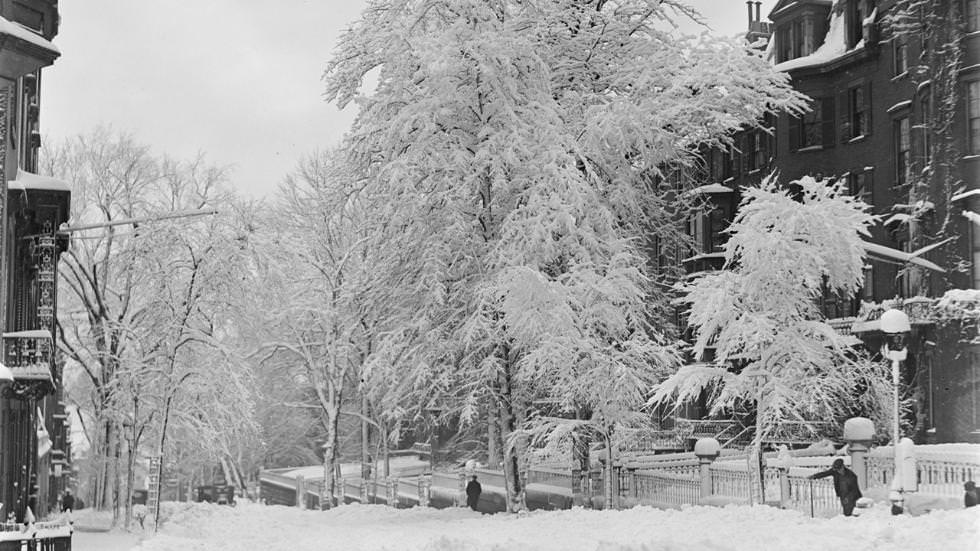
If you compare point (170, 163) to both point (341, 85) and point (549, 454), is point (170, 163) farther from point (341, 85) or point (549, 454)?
point (549, 454)

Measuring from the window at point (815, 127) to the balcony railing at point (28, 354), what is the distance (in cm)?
2756

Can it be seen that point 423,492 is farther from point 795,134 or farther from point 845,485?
point 845,485

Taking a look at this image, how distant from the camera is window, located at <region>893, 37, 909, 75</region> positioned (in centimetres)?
3653

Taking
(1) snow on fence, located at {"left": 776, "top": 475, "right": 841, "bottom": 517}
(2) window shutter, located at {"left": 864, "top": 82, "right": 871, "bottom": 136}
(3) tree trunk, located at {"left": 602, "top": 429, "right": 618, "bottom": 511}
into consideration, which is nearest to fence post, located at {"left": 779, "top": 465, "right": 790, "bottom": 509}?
(1) snow on fence, located at {"left": 776, "top": 475, "right": 841, "bottom": 517}

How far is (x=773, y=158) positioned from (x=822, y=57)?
3.94 metres

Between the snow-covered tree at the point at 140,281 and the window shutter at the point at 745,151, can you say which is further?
the window shutter at the point at 745,151

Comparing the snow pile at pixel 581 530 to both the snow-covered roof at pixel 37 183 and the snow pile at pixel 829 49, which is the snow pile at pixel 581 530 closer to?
the snow-covered roof at pixel 37 183

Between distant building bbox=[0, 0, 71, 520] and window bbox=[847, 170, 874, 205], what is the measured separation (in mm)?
25037

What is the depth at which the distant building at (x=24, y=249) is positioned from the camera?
21.6m

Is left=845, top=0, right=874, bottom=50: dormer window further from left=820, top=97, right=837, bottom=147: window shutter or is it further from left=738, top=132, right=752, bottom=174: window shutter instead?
left=738, top=132, right=752, bottom=174: window shutter

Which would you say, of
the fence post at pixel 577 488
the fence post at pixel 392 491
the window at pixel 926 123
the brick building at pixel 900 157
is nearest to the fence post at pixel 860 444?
the brick building at pixel 900 157

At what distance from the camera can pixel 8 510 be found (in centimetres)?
2303

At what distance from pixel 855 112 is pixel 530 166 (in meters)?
18.0

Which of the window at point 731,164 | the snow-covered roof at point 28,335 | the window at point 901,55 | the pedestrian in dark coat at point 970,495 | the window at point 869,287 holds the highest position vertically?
the window at point 901,55
